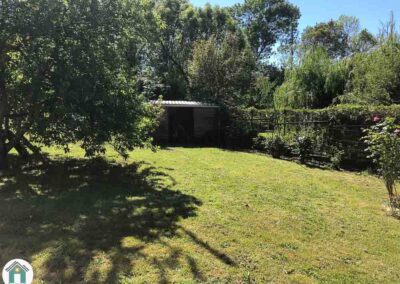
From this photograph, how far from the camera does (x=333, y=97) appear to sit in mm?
19203

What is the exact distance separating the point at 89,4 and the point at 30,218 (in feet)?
13.3

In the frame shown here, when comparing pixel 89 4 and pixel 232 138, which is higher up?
pixel 89 4

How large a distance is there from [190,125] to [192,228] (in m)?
13.5

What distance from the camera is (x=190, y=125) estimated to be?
18531mm

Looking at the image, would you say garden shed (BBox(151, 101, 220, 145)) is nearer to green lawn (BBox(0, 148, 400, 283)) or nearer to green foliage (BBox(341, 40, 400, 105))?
green foliage (BBox(341, 40, 400, 105))

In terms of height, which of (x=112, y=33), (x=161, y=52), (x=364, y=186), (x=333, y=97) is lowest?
(x=364, y=186)

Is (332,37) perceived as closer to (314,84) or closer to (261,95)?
(261,95)

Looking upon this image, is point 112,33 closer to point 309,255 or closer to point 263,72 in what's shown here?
point 309,255

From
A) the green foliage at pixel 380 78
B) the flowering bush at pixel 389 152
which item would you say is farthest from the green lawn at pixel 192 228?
the green foliage at pixel 380 78

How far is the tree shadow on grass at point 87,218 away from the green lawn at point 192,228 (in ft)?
0.05

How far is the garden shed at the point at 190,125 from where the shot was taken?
18.2 m

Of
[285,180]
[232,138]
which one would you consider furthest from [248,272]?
[232,138]

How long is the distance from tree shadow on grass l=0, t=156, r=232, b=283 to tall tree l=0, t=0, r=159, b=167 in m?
0.96

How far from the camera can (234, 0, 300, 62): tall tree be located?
132 feet
